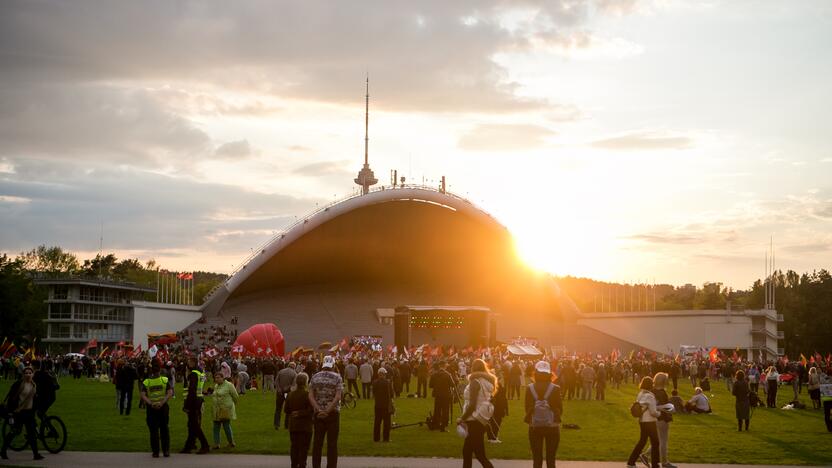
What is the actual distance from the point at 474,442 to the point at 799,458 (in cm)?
819

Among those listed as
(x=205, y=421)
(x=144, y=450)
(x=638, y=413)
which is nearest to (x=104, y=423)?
(x=205, y=421)

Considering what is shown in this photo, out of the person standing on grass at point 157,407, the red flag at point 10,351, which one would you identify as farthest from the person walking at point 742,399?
the red flag at point 10,351

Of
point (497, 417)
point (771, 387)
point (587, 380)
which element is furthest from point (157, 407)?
point (771, 387)

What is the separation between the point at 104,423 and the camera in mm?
23078

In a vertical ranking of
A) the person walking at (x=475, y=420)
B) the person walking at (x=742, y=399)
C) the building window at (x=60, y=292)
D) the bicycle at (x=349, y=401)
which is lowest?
the bicycle at (x=349, y=401)

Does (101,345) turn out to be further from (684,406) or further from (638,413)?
(638,413)

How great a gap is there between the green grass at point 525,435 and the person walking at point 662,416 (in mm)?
1004

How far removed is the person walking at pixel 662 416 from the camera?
596 inches

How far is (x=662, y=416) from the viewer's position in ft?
49.6

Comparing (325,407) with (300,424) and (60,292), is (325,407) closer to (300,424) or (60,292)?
(300,424)

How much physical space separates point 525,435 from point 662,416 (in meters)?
6.10

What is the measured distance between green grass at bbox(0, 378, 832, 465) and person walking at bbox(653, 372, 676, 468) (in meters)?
1.00

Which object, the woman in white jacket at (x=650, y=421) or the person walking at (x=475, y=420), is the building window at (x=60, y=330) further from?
the person walking at (x=475, y=420)

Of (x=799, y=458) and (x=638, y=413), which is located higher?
(x=638, y=413)
